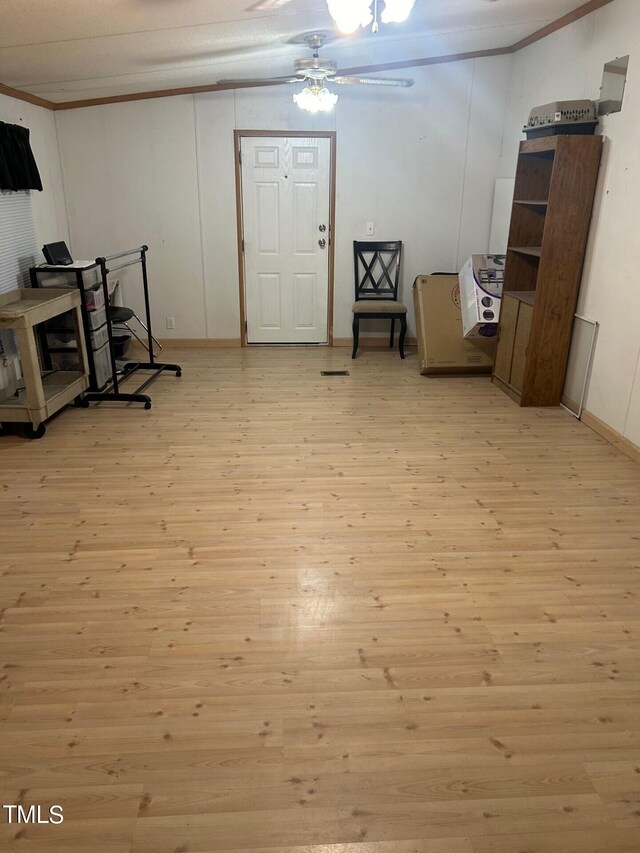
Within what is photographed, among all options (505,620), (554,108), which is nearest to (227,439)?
(505,620)

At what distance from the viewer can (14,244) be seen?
16.1ft

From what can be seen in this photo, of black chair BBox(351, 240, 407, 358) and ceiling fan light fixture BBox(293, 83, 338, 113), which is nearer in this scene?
ceiling fan light fixture BBox(293, 83, 338, 113)

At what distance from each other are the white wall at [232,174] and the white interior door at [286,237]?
0.15 m

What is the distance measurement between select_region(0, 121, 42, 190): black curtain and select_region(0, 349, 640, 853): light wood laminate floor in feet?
A: 6.82

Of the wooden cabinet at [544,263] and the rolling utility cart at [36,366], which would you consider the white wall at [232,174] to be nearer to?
the wooden cabinet at [544,263]

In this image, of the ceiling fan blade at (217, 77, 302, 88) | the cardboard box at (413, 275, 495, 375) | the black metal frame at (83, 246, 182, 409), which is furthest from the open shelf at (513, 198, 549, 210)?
the black metal frame at (83, 246, 182, 409)

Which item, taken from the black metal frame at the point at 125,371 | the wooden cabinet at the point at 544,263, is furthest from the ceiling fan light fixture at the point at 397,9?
the black metal frame at the point at 125,371

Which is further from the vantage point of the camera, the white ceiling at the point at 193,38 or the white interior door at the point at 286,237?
the white interior door at the point at 286,237

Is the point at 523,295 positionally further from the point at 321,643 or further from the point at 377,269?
the point at 321,643

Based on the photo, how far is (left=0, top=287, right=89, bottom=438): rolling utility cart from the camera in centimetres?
398

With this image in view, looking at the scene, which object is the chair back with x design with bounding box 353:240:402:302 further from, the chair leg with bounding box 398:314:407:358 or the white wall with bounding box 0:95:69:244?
the white wall with bounding box 0:95:69:244

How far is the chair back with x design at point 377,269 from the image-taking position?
6273 millimetres

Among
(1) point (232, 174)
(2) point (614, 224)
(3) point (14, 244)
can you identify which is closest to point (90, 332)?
(3) point (14, 244)

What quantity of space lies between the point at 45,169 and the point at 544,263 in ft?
14.8
